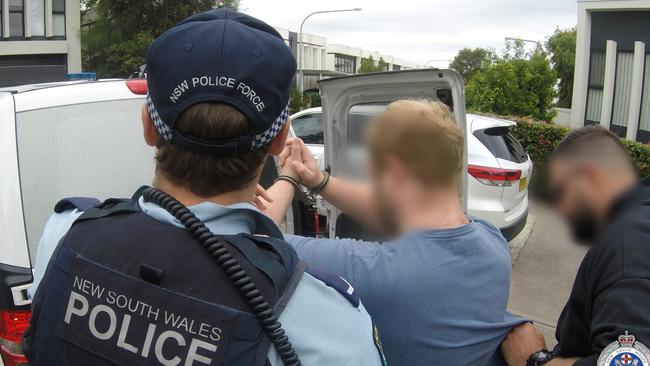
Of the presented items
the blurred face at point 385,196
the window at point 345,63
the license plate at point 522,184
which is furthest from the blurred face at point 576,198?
the window at point 345,63

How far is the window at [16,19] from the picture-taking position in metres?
23.8

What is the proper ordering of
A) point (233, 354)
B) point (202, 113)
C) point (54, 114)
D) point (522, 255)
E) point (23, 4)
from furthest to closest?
point (23, 4)
point (522, 255)
point (54, 114)
point (202, 113)
point (233, 354)

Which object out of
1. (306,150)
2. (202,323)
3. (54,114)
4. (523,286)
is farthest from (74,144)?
(523,286)

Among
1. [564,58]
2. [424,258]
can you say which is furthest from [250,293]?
[564,58]

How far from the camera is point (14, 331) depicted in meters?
2.16

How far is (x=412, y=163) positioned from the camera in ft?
5.14

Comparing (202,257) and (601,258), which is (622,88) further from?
(202,257)

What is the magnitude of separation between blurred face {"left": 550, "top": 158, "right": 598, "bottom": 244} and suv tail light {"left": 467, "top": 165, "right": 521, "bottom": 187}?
492 centimetres

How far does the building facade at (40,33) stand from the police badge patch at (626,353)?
931 inches

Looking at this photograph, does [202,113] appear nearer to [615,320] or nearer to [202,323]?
[202,323]

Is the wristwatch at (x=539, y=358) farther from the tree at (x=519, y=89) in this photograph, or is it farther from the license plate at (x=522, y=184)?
the tree at (x=519, y=89)

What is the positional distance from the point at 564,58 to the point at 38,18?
27110mm

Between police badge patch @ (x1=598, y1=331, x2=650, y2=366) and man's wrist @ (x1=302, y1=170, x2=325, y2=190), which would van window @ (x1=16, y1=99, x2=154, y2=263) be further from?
police badge patch @ (x1=598, y1=331, x2=650, y2=366)

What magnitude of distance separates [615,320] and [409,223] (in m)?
0.59
